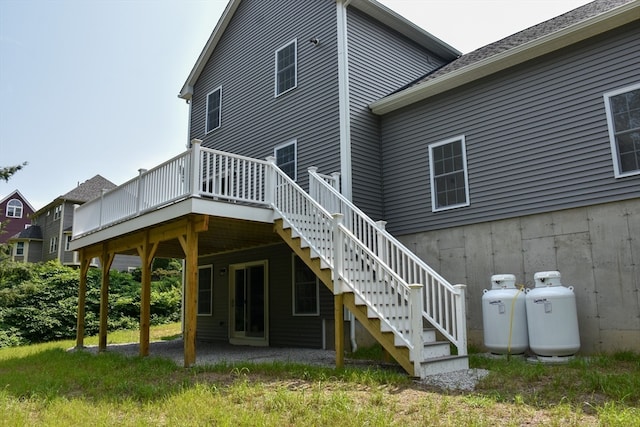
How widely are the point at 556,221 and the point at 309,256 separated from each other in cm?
415

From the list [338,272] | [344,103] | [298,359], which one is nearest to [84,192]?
[344,103]

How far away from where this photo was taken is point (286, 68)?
40.5 ft

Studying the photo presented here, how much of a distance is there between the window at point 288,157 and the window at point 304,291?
213 centimetres

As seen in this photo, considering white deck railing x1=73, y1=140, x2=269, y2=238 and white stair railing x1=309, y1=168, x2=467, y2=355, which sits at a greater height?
white deck railing x1=73, y1=140, x2=269, y2=238

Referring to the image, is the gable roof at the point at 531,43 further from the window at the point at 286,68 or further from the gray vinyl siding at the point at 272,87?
the window at the point at 286,68

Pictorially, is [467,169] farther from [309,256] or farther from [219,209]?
[219,209]

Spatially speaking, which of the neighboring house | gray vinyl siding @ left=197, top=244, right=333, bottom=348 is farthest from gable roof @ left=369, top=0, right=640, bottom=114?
the neighboring house

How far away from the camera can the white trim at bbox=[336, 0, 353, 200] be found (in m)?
10.3

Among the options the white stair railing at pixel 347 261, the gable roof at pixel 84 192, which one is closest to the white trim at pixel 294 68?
the white stair railing at pixel 347 261

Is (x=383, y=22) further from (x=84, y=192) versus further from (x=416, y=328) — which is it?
(x=84, y=192)

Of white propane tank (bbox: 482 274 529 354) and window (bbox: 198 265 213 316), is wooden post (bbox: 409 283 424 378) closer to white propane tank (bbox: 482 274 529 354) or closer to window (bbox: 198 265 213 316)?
white propane tank (bbox: 482 274 529 354)

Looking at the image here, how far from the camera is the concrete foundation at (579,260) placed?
23.5 ft

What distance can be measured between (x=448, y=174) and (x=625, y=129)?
3123 millimetres

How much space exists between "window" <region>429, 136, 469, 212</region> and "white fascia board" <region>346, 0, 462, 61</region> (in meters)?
3.78
